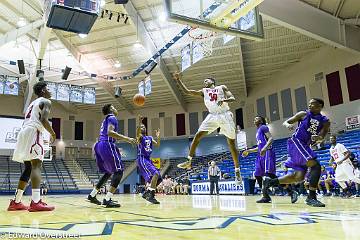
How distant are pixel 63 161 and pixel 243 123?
15.5 m

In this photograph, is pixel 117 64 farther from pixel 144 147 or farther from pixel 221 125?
pixel 221 125

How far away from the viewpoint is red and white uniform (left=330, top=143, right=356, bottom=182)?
29.1 feet

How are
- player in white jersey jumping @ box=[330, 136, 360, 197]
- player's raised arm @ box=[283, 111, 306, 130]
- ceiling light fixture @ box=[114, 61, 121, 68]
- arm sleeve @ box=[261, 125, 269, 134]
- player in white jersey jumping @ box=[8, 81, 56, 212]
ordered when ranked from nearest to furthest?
1. player in white jersey jumping @ box=[8, 81, 56, 212]
2. player's raised arm @ box=[283, 111, 306, 130]
3. arm sleeve @ box=[261, 125, 269, 134]
4. player in white jersey jumping @ box=[330, 136, 360, 197]
5. ceiling light fixture @ box=[114, 61, 121, 68]

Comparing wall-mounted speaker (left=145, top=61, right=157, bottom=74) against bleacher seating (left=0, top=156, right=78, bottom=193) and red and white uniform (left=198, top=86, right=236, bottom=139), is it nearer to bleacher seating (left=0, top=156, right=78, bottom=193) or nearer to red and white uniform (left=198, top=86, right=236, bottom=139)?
bleacher seating (left=0, top=156, right=78, bottom=193)

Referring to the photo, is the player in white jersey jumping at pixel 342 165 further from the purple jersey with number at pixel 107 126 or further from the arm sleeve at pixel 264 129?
the purple jersey with number at pixel 107 126

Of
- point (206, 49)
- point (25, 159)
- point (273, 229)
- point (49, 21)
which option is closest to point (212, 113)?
point (25, 159)

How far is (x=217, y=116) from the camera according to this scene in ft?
19.6

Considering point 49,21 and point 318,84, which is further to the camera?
point 318,84

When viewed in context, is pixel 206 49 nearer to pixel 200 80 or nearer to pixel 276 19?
pixel 276 19

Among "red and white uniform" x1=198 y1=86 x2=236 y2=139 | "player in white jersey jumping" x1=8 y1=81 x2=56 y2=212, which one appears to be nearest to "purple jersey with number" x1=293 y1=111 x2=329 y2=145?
"red and white uniform" x1=198 y1=86 x2=236 y2=139

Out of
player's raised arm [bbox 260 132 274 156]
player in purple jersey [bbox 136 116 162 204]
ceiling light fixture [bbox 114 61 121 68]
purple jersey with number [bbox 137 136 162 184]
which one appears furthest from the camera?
ceiling light fixture [bbox 114 61 121 68]

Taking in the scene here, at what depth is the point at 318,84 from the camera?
70.6ft

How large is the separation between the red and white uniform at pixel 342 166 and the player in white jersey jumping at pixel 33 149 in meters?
7.28

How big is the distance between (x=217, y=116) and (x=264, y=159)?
1.59 metres
